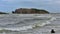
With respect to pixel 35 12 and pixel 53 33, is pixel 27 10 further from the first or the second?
pixel 53 33

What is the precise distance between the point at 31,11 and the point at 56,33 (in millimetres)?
55360

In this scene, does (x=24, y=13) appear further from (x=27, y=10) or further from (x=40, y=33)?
(x=40, y=33)

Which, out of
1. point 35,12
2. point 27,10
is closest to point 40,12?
point 35,12

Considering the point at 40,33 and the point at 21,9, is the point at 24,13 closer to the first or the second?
the point at 21,9

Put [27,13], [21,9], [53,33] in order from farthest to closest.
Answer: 1. [27,13]
2. [21,9]
3. [53,33]

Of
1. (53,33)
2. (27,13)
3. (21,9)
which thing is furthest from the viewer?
(27,13)

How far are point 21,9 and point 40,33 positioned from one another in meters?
53.4

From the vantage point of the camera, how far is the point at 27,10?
6706 cm

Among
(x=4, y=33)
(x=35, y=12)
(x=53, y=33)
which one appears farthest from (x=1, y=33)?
(x=35, y=12)

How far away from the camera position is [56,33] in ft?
43.6

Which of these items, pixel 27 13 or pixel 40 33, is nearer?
pixel 40 33

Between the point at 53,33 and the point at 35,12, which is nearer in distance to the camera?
the point at 53,33

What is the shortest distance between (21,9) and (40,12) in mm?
8065

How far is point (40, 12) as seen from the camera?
71.1 meters
